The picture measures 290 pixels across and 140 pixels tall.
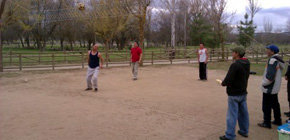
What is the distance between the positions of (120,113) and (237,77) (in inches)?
110

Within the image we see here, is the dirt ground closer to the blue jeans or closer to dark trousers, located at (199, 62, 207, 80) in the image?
the blue jeans

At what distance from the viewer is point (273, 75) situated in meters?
4.50

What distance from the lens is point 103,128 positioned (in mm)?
4559

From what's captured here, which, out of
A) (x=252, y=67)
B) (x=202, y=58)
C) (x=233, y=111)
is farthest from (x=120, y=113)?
(x=252, y=67)

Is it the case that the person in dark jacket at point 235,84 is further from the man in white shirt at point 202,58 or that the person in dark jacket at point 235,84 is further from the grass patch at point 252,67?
the grass patch at point 252,67

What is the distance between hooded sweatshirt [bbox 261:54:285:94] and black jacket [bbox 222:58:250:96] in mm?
869

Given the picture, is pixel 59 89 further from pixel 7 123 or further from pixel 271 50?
pixel 271 50

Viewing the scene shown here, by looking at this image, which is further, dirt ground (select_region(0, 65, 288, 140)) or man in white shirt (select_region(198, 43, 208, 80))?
man in white shirt (select_region(198, 43, 208, 80))

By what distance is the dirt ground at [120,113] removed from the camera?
169 inches

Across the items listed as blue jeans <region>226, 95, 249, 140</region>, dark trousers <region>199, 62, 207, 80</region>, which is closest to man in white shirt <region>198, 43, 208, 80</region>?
dark trousers <region>199, 62, 207, 80</region>

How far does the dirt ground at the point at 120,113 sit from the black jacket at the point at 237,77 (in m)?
0.90

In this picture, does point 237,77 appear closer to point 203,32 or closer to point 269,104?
point 269,104

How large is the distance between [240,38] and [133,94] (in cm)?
3131

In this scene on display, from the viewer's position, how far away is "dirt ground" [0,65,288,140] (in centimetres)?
429
